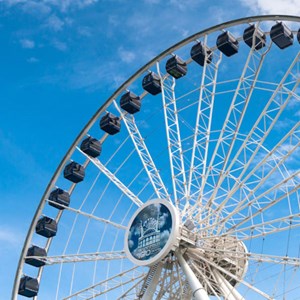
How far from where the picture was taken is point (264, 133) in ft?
97.7

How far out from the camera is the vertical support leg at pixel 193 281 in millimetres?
27797

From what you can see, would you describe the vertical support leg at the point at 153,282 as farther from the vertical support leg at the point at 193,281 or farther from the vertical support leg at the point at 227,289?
the vertical support leg at the point at 227,289

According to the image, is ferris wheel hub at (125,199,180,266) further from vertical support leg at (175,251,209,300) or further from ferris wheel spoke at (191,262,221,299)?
ferris wheel spoke at (191,262,221,299)

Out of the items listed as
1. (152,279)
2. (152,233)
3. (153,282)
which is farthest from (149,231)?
(153,282)

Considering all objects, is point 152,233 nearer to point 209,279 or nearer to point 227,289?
point 209,279

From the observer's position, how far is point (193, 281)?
93.4 ft

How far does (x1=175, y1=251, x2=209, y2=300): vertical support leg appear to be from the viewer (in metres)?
27.8

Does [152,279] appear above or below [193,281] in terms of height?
above

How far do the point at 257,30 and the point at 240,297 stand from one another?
1093cm

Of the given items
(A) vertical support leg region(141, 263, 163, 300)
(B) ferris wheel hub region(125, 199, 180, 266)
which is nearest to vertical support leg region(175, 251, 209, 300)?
(B) ferris wheel hub region(125, 199, 180, 266)

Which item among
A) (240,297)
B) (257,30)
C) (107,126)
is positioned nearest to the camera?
(240,297)

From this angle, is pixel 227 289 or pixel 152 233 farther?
pixel 152 233

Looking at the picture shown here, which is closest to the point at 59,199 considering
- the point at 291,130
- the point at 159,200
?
the point at 159,200

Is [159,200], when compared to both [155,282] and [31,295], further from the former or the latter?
[31,295]
